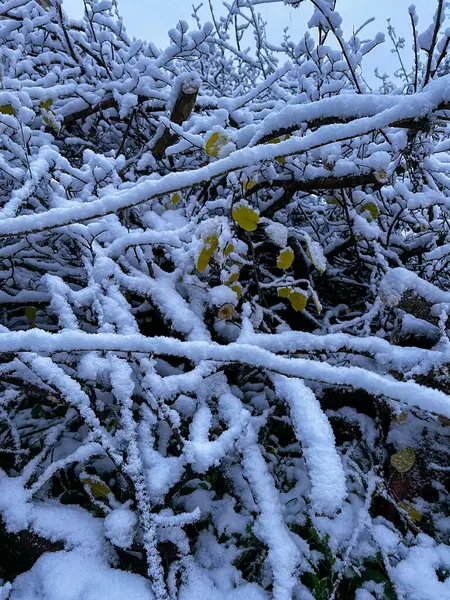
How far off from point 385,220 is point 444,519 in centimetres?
143

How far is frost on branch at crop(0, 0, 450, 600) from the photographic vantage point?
682mm

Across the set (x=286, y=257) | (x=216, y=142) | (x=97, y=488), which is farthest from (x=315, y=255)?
(x=97, y=488)

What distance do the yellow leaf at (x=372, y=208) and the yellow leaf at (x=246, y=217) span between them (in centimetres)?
64

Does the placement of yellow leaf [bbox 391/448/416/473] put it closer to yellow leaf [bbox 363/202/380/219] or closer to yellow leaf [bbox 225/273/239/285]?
yellow leaf [bbox 225/273/239/285]

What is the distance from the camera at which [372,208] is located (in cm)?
153

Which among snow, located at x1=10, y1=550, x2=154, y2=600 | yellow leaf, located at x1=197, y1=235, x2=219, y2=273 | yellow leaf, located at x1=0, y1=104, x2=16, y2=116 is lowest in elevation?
snow, located at x1=10, y1=550, x2=154, y2=600

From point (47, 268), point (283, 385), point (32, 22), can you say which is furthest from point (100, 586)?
point (32, 22)

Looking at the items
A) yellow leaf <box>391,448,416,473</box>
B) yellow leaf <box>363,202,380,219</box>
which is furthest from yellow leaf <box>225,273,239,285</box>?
yellow leaf <box>391,448,416,473</box>

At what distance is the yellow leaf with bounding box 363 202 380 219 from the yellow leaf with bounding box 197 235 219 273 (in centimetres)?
75

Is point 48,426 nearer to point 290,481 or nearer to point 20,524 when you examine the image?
point 20,524

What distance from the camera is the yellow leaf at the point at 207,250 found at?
1133mm

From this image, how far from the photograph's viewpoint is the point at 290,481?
4.46 feet

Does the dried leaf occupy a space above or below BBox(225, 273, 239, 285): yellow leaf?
above

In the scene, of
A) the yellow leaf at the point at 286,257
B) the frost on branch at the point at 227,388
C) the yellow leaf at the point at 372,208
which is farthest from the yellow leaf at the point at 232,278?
the yellow leaf at the point at 372,208
